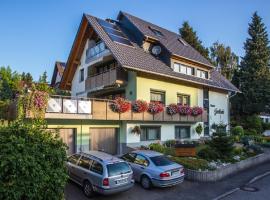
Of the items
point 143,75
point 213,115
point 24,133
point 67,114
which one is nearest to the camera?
point 24,133

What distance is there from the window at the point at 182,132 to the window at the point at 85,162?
13.6 m

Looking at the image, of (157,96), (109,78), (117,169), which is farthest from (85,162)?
(157,96)

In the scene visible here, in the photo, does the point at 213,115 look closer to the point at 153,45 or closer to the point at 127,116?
the point at 153,45

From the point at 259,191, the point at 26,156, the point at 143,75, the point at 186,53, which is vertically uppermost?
the point at 186,53

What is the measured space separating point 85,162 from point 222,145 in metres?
10.0

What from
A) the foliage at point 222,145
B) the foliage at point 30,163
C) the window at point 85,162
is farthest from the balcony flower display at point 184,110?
the foliage at point 30,163

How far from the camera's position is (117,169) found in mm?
10070

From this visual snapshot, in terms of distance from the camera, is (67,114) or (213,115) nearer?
(67,114)

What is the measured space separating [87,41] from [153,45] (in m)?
6.46

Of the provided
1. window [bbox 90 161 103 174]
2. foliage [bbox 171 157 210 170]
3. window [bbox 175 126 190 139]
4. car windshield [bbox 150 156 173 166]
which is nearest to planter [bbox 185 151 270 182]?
foliage [bbox 171 157 210 170]

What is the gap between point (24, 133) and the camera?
7613 millimetres

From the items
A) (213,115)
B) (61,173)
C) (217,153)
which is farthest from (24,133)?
(213,115)

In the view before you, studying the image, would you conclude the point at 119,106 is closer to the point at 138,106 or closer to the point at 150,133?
the point at 138,106

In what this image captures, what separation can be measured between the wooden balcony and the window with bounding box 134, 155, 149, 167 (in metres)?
8.22
